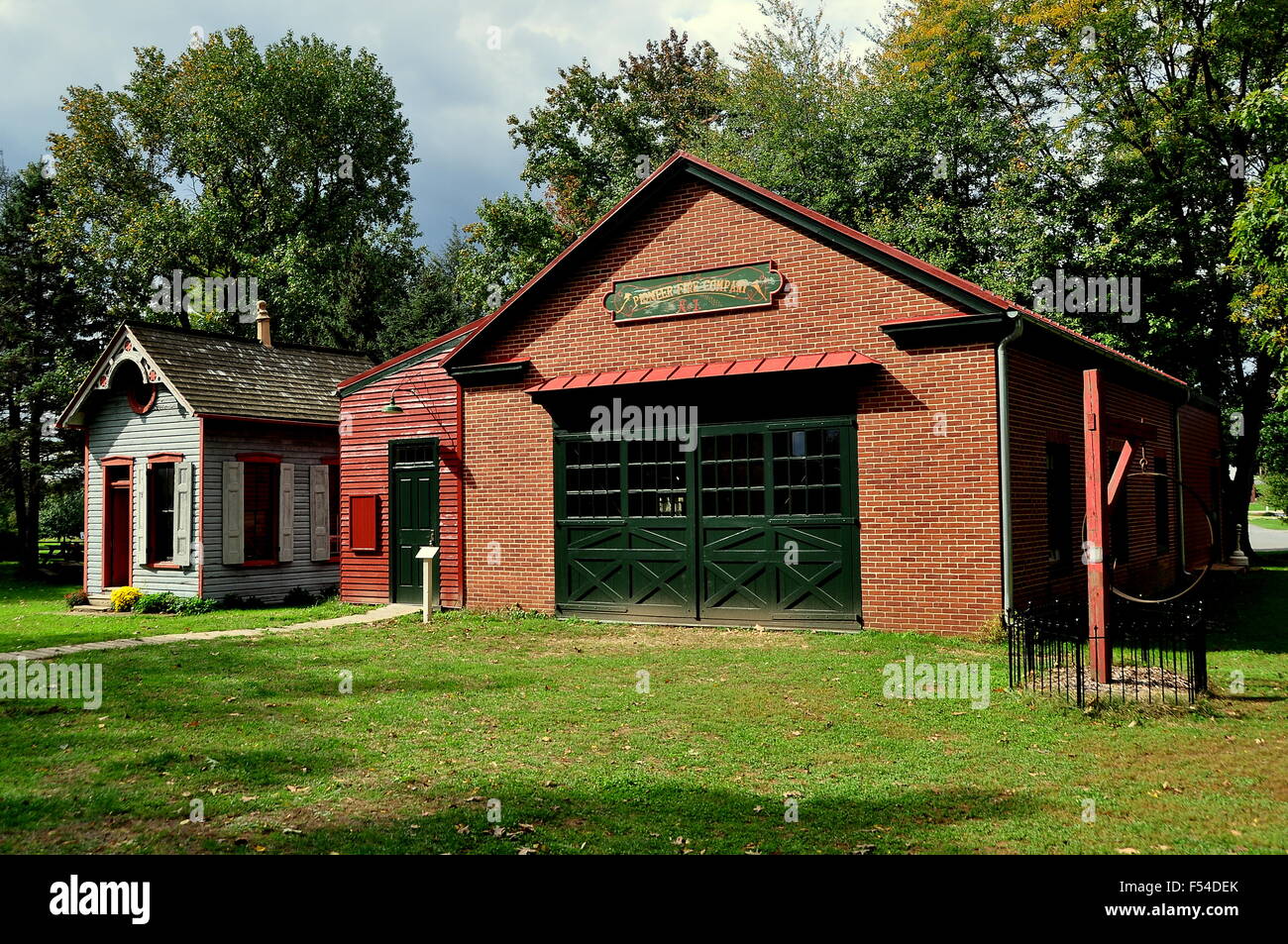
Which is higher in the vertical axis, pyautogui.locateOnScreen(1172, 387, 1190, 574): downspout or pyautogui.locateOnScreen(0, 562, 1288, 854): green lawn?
A: pyautogui.locateOnScreen(1172, 387, 1190, 574): downspout

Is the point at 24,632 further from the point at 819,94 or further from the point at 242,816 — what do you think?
the point at 819,94

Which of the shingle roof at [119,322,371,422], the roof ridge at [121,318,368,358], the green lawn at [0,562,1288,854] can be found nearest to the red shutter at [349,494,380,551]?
the shingle roof at [119,322,371,422]

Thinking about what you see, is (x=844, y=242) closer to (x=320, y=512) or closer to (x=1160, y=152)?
(x=320, y=512)

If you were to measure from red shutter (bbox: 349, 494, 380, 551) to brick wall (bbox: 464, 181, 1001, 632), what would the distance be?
242 centimetres

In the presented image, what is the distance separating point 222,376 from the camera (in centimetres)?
1955

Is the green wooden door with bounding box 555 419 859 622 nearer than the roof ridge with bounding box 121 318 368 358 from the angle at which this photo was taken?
Yes

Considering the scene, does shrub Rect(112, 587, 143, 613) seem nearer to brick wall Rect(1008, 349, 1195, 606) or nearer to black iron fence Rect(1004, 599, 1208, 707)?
brick wall Rect(1008, 349, 1195, 606)

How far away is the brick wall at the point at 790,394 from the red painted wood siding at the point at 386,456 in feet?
1.40

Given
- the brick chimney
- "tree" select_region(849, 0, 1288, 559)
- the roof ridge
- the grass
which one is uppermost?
"tree" select_region(849, 0, 1288, 559)

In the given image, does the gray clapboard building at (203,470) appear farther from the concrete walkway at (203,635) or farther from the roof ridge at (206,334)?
the concrete walkway at (203,635)

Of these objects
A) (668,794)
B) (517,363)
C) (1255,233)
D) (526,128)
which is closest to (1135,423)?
(1255,233)

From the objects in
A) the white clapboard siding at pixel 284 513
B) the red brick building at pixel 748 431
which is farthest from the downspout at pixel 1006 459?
the white clapboard siding at pixel 284 513

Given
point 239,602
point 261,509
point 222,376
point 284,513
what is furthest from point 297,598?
point 222,376

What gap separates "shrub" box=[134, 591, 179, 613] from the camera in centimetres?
1817
